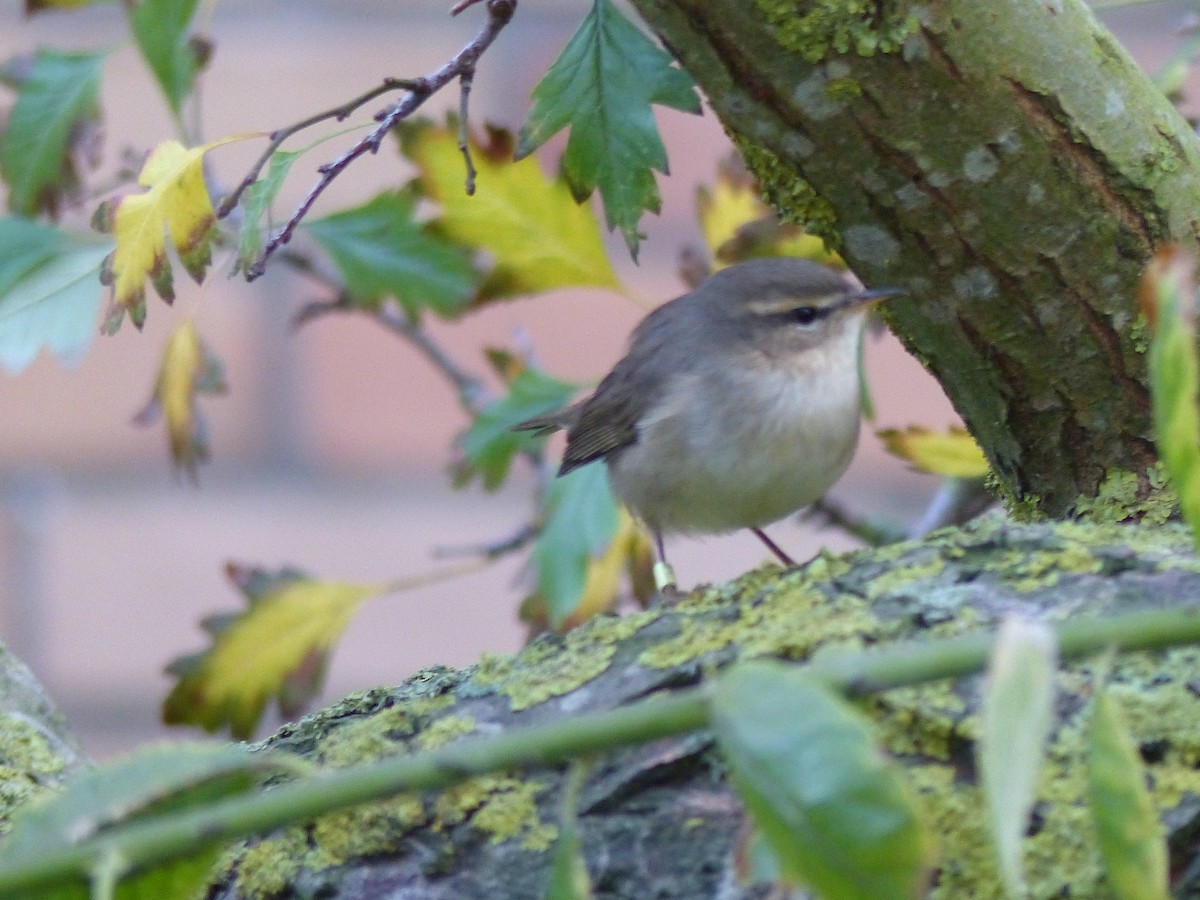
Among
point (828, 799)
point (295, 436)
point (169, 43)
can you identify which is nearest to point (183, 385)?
point (169, 43)

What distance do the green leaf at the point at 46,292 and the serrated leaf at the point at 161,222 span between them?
0.10 meters

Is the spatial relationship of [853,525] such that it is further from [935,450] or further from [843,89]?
[843,89]

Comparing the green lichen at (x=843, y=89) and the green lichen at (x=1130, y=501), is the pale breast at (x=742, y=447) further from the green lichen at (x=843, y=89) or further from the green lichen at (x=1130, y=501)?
the green lichen at (x=843, y=89)

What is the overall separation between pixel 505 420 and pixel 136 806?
0.89 m

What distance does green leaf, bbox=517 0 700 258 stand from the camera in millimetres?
953

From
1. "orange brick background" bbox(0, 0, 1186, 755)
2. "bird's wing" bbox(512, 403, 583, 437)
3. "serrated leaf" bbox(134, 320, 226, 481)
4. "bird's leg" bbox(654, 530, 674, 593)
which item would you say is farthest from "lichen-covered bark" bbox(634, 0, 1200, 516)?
"orange brick background" bbox(0, 0, 1186, 755)

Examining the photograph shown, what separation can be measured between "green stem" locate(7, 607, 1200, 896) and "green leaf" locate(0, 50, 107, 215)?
89 cm

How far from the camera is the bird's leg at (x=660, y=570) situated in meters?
1.31

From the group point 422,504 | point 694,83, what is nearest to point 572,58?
point 694,83

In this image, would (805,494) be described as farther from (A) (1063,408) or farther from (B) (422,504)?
(B) (422,504)

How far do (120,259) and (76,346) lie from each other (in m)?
0.11

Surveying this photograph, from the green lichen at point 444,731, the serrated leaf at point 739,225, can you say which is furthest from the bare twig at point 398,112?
the serrated leaf at point 739,225

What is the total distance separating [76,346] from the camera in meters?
0.98

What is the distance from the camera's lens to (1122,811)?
455mm
